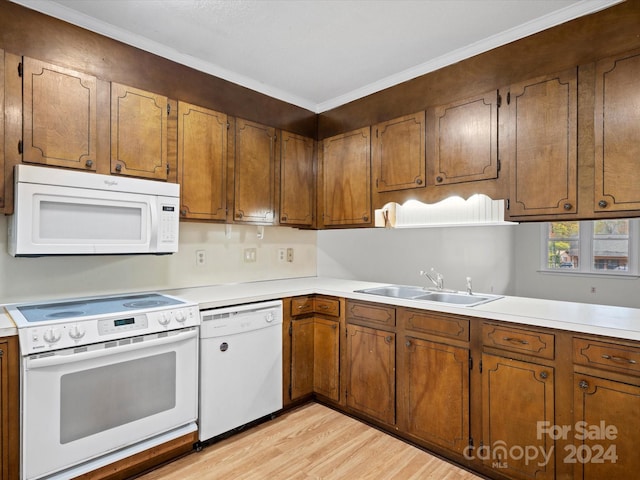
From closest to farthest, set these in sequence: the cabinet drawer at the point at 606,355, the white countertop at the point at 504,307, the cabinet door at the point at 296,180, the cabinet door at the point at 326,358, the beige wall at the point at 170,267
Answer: the cabinet drawer at the point at 606,355
the white countertop at the point at 504,307
the beige wall at the point at 170,267
the cabinet door at the point at 326,358
the cabinet door at the point at 296,180

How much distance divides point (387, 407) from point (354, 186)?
1682 millimetres

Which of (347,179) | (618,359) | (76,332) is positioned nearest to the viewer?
(618,359)

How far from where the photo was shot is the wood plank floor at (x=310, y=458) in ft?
6.54

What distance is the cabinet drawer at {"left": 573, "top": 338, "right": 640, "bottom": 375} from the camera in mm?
1523

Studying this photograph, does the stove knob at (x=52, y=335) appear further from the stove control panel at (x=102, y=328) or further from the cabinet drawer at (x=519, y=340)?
the cabinet drawer at (x=519, y=340)

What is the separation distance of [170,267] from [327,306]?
3.95ft

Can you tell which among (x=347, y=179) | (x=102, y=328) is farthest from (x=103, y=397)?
(x=347, y=179)

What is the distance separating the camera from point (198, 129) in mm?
2514

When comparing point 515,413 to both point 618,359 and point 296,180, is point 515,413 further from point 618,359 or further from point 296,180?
point 296,180

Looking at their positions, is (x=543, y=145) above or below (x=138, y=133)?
below

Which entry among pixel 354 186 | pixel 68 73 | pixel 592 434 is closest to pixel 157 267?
pixel 68 73

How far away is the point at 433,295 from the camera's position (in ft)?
8.84

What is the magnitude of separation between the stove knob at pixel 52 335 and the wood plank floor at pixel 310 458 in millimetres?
921

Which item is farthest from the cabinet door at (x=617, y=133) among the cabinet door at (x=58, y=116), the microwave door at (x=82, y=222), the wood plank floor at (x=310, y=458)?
the cabinet door at (x=58, y=116)
